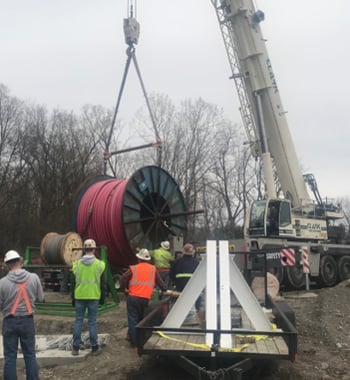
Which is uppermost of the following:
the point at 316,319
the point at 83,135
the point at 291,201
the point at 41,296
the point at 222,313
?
the point at 83,135

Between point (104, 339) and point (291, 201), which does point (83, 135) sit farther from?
point (104, 339)

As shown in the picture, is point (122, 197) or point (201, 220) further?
point (201, 220)

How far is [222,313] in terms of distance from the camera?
19.3 ft

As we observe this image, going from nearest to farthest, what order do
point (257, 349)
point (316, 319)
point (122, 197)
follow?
point (257, 349) < point (316, 319) < point (122, 197)

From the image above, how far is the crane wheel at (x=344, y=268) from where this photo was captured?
1838cm

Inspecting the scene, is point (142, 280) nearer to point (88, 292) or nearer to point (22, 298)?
point (88, 292)

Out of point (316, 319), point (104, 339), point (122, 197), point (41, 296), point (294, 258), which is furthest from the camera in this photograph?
point (294, 258)

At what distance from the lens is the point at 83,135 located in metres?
47.2

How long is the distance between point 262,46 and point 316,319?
11.5 meters

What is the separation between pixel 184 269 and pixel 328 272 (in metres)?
11.5

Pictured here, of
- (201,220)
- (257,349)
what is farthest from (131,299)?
(201,220)

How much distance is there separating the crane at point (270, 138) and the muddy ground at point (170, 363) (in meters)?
6.87

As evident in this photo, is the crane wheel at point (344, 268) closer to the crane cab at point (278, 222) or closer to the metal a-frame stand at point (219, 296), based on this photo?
the crane cab at point (278, 222)

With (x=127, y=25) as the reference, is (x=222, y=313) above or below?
below
